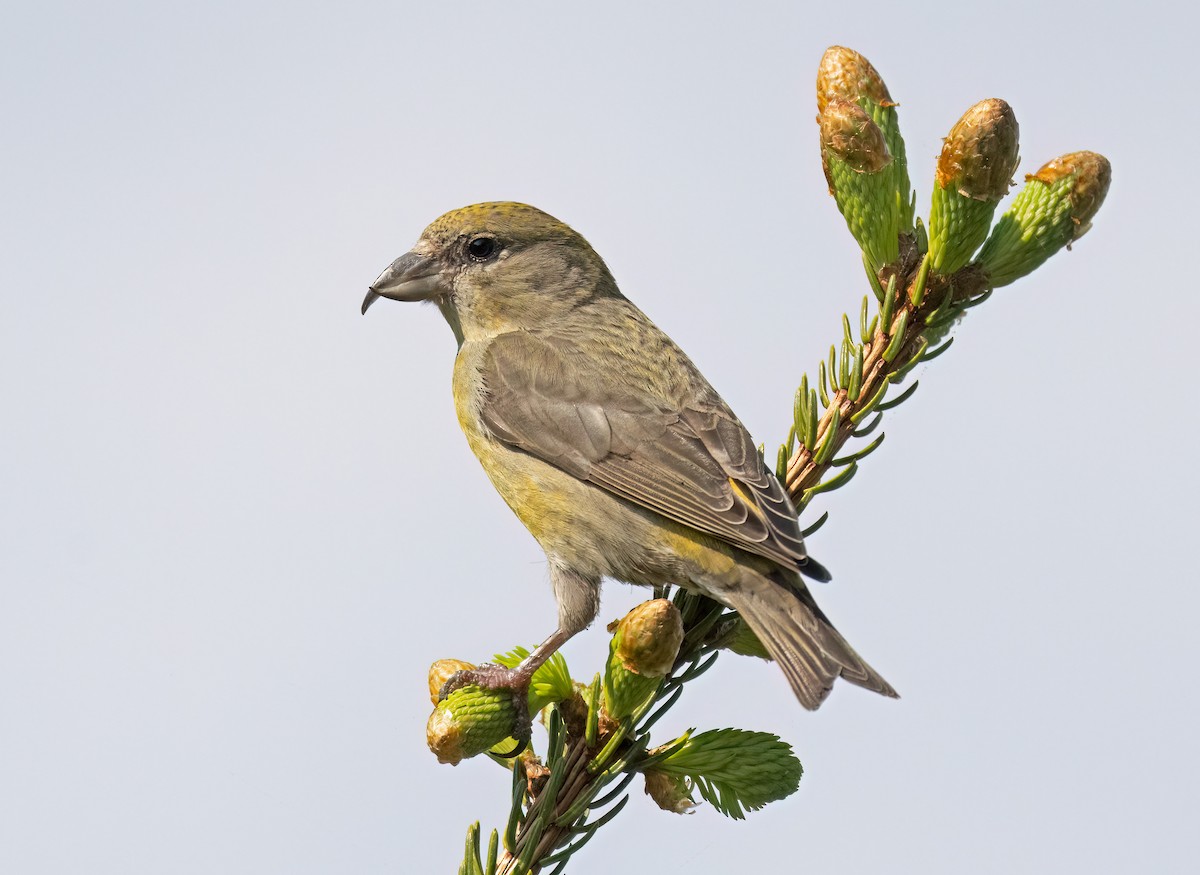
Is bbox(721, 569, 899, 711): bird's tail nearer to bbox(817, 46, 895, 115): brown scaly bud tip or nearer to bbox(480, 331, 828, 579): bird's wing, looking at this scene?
bbox(480, 331, 828, 579): bird's wing

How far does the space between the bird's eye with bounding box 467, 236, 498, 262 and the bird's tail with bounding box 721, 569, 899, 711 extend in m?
2.06

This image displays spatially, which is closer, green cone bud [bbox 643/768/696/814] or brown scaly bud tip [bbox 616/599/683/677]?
brown scaly bud tip [bbox 616/599/683/677]

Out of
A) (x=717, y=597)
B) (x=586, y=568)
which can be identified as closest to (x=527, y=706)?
(x=717, y=597)

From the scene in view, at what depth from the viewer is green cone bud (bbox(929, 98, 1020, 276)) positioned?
2.67 m

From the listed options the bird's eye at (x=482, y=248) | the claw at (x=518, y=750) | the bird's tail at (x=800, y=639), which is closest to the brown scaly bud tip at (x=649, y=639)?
the claw at (x=518, y=750)

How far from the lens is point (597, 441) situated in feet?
13.5

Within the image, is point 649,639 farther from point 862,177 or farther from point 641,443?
point 641,443

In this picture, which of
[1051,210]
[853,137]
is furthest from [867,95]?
[1051,210]

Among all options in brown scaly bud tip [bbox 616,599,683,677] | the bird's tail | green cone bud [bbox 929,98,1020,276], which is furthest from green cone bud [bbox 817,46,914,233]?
brown scaly bud tip [bbox 616,599,683,677]

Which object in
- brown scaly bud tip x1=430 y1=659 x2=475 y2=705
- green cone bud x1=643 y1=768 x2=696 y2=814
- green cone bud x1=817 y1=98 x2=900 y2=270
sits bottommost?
green cone bud x1=643 y1=768 x2=696 y2=814

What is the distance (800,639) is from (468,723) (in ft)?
3.48

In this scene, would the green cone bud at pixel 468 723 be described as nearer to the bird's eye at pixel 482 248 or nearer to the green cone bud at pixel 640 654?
the green cone bud at pixel 640 654

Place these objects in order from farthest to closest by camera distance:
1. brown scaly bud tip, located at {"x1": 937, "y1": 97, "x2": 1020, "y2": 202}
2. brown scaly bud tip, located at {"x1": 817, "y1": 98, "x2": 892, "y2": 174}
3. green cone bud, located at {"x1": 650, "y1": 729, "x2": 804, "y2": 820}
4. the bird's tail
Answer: the bird's tail < brown scaly bud tip, located at {"x1": 817, "y1": 98, "x2": 892, "y2": 174} < brown scaly bud tip, located at {"x1": 937, "y1": 97, "x2": 1020, "y2": 202} < green cone bud, located at {"x1": 650, "y1": 729, "x2": 804, "y2": 820}

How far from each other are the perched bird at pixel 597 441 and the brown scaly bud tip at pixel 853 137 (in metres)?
0.91
